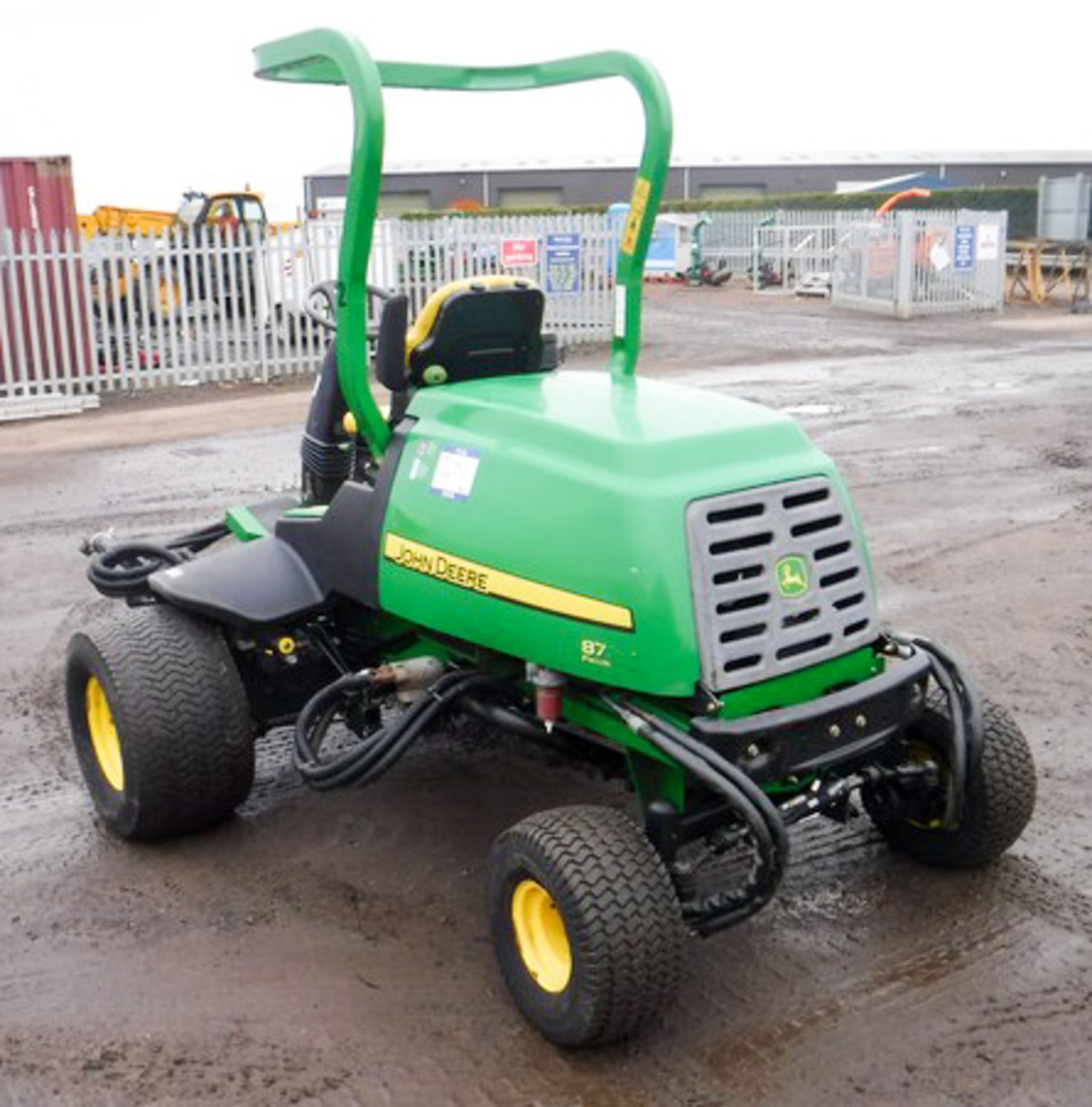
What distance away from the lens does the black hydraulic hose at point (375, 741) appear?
3.76m

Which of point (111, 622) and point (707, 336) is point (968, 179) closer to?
point (707, 336)

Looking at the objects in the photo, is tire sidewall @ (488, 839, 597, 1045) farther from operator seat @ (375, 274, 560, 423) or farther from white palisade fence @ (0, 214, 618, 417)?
white palisade fence @ (0, 214, 618, 417)

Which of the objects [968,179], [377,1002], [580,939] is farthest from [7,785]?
[968,179]

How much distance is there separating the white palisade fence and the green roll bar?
8.33 metres

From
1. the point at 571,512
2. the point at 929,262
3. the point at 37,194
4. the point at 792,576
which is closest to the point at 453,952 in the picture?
the point at 571,512

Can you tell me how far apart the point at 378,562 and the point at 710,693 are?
109cm

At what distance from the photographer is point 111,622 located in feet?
13.9

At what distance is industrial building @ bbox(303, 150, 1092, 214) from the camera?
47344 millimetres

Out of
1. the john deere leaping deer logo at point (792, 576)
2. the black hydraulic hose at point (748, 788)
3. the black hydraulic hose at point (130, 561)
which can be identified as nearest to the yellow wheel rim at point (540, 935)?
the black hydraulic hose at point (748, 788)

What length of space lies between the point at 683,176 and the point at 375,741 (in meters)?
46.9

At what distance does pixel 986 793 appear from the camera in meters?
3.81

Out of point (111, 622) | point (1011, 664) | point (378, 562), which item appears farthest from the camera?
point (1011, 664)

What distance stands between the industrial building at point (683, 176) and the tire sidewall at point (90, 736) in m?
43.9

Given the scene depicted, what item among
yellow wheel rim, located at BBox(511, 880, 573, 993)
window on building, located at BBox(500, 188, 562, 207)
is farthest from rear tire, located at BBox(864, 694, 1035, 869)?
window on building, located at BBox(500, 188, 562, 207)
